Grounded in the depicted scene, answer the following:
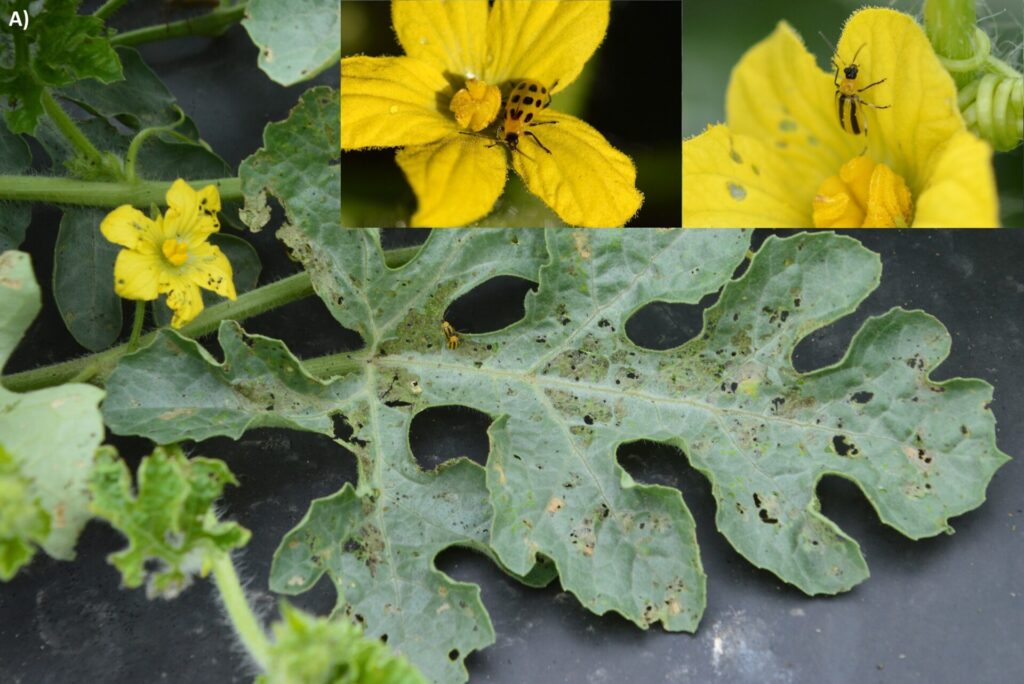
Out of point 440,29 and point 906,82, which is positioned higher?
point 440,29

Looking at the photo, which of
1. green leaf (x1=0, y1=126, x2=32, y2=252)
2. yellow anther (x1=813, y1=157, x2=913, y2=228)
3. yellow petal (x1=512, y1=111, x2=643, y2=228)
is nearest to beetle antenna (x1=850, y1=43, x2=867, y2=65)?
yellow anther (x1=813, y1=157, x2=913, y2=228)

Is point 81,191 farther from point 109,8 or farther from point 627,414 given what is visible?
point 627,414

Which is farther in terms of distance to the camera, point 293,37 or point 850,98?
point 850,98

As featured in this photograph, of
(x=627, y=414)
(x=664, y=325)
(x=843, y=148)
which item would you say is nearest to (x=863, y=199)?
(x=843, y=148)

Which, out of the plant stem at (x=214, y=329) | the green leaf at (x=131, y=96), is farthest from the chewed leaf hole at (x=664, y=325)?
the green leaf at (x=131, y=96)

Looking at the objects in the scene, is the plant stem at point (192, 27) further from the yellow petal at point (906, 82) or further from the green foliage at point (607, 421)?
the yellow petal at point (906, 82)

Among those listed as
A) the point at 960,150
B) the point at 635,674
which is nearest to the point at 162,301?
the point at 635,674

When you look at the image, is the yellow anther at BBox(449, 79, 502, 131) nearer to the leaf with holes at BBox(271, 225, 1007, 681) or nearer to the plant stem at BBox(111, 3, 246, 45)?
the leaf with holes at BBox(271, 225, 1007, 681)
